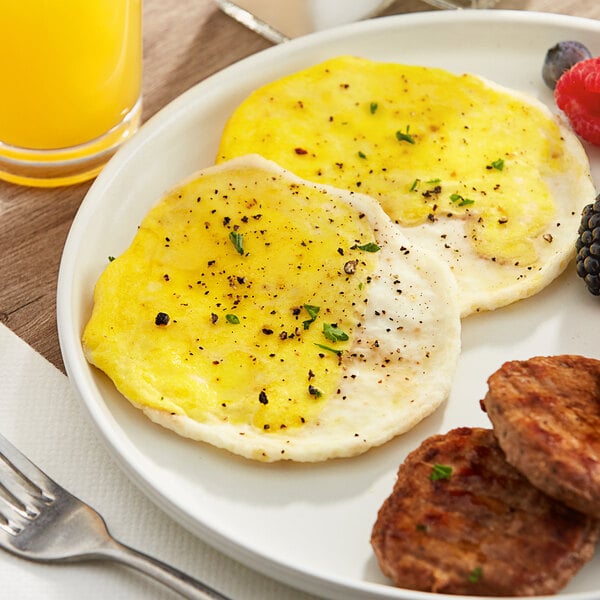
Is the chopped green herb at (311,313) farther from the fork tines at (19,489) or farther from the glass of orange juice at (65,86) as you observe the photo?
the glass of orange juice at (65,86)

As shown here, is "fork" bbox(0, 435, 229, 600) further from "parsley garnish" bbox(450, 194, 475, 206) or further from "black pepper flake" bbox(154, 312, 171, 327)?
"parsley garnish" bbox(450, 194, 475, 206)


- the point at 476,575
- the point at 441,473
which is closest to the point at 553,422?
the point at 441,473

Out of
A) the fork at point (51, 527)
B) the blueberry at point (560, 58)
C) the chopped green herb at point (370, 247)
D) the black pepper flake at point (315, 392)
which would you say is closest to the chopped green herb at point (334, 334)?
the black pepper flake at point (315, 392)

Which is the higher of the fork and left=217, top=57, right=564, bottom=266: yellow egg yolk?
left=217, top=57, right=564, bottom=266: yellow egg yolk

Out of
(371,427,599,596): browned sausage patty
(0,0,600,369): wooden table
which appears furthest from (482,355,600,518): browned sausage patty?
(0,0,600,369): wooden table

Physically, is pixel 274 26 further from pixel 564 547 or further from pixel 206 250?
pixel 564 547

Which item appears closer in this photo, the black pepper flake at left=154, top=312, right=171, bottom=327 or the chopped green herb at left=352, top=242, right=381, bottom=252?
the black pepper flake at left=154, top=312, right=171, bottom=327

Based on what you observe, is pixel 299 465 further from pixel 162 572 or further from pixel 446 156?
pixel 446 156

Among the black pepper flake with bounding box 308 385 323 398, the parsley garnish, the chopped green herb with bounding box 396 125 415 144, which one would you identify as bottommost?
the black pepper flake with bounding box 308 385 323 398

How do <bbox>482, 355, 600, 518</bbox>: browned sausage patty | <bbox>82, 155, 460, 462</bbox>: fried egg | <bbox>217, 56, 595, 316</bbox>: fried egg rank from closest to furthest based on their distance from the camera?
1. <bbox>482, 355, 600, 518</bbox>: browned sausage patty
2. <bbox>82, 155, 460, 462</bbox>: fried egg
3. <bbox>217, 56, 595, 316</bbox>: fried egg
